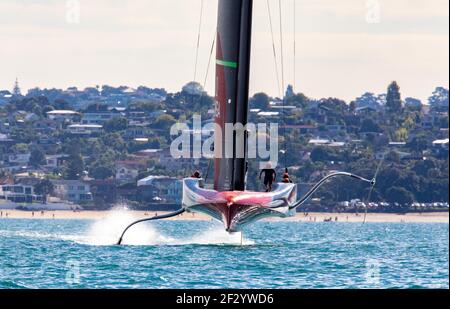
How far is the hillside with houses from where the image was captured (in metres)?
118

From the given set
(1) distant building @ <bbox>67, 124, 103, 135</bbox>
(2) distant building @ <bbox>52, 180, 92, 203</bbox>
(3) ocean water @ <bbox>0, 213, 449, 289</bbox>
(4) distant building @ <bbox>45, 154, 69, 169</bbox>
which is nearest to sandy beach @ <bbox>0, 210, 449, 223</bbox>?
(2) distant building @ <bbox>52, 180, 92, 203</bbox>

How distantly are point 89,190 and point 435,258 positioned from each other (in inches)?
2991

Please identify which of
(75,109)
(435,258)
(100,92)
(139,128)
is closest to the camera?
(435,258)

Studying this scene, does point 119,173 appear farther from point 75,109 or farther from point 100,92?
point 100,92

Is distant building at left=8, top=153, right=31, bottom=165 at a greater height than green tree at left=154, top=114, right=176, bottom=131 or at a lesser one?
lesser

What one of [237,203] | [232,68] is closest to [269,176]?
[237,203]

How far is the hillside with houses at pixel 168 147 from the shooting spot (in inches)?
4653

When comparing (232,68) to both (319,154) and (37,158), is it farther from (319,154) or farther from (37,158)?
(37,158)

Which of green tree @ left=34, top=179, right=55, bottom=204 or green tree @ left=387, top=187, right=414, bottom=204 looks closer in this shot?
green tree @ left=387, top=187, right=414, bottom=204

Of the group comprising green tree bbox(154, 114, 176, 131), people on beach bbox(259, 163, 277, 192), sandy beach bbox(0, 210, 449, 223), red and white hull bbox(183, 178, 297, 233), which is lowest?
sandy beach bbox(0, 210, 449, 223)

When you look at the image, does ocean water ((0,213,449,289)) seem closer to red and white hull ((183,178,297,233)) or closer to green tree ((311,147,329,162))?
red and white hull ((183,178,297,233))

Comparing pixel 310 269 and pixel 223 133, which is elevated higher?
pixel 223 133

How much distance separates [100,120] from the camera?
13962 centimetres
